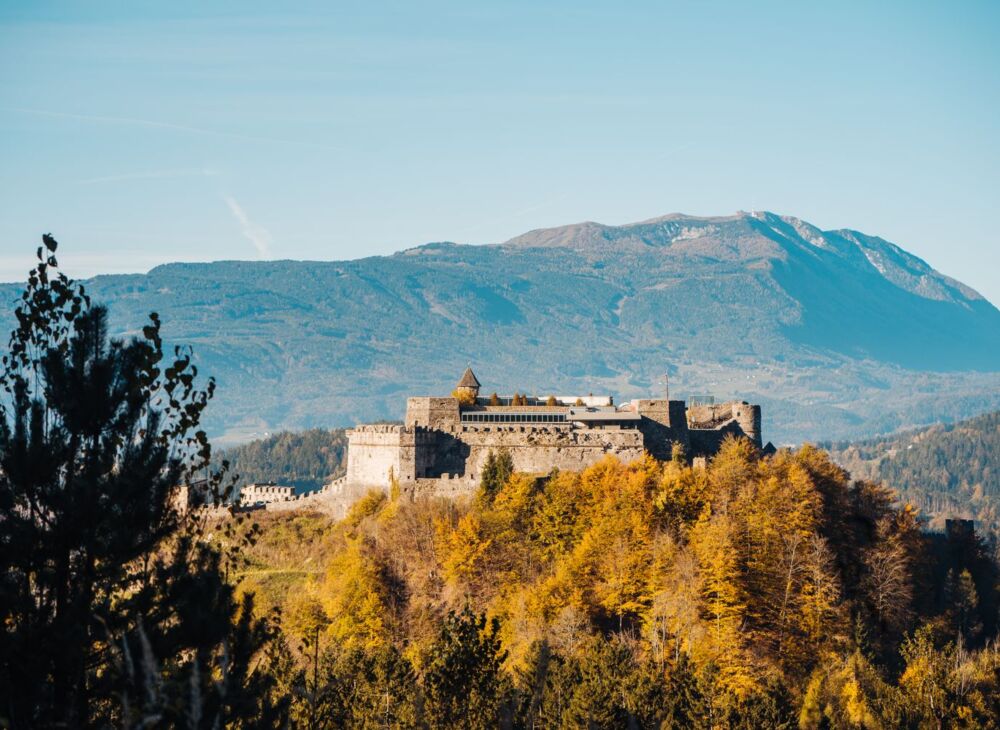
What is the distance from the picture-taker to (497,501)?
279 feet

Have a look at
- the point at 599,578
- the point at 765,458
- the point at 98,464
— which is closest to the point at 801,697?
the point at 599,578

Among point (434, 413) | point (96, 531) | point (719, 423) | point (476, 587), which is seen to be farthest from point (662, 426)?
point (96, 531)

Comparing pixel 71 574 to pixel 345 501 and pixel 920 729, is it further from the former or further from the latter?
pixel 345 501

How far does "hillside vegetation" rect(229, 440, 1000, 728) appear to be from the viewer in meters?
66.5

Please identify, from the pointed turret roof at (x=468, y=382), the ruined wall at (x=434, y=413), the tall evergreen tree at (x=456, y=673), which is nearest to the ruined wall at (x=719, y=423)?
the pointed turret roof at (x=468, y=382)

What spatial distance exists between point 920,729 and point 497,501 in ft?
91.3

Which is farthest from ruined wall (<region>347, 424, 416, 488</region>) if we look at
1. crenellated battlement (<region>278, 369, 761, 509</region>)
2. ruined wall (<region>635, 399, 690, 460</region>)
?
ruined wall (<region>635, 399, 690, 460</region>)

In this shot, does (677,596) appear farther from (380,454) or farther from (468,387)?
(468,387)

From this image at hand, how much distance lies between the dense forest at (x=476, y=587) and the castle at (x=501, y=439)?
75.8 inches

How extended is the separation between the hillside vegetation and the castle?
6.94 ft

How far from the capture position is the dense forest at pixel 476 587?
29.0 m

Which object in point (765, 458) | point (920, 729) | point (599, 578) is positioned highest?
point (765, 458)

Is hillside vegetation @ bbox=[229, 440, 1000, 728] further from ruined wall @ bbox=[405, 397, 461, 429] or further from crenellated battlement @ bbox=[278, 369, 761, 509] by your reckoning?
ruined wall @ bbox=[405, 397, 461, 429]

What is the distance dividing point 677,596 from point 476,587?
497 inches
